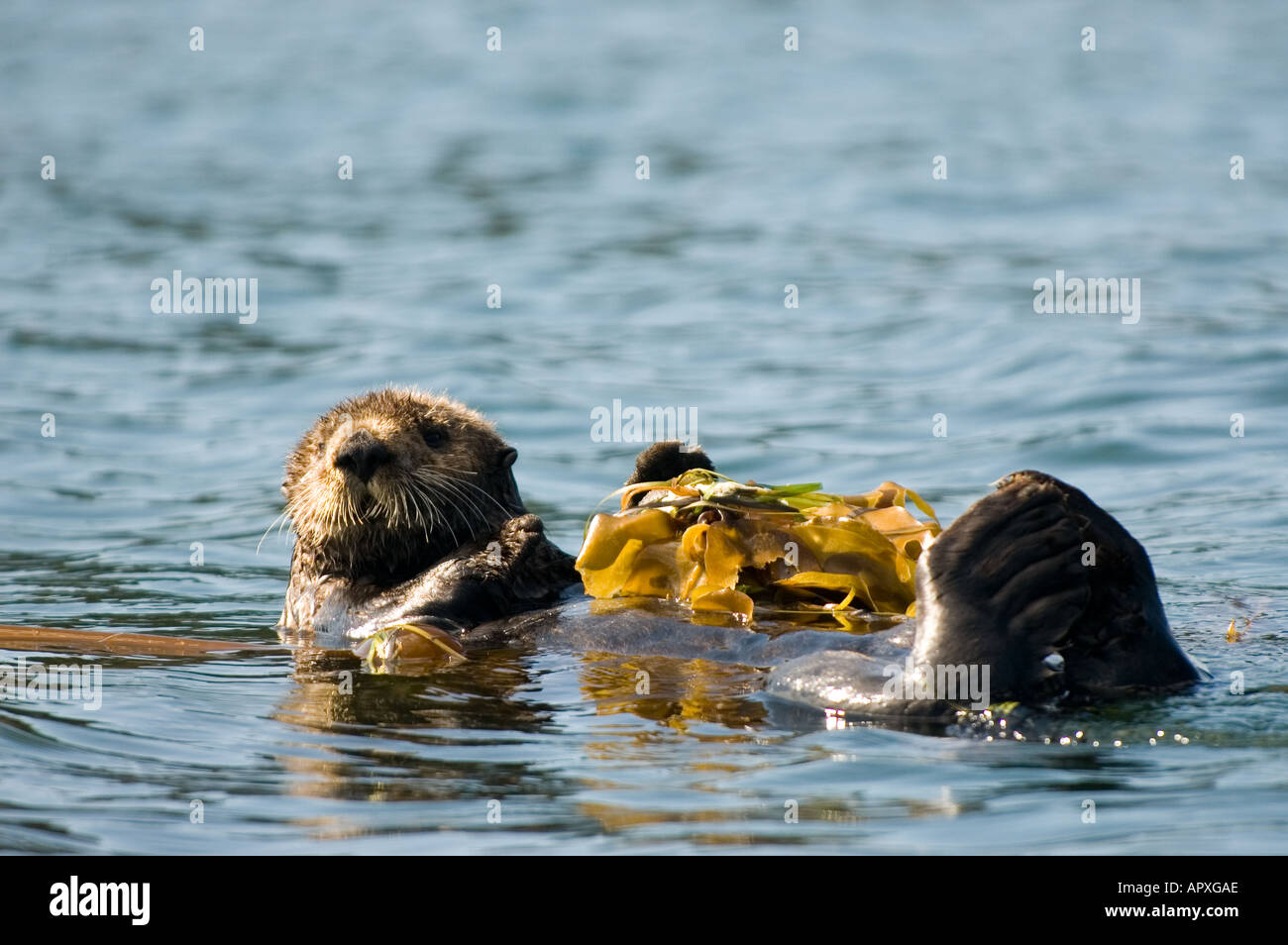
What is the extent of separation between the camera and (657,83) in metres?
25.6

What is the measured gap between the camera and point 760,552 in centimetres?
552

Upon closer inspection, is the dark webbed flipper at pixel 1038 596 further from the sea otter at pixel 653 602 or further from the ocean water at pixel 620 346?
the ocean water at pixel 620 346

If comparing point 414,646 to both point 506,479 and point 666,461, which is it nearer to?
point 506,479

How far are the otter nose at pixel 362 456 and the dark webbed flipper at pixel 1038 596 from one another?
2198mm

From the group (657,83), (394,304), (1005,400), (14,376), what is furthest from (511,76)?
(1005,400)

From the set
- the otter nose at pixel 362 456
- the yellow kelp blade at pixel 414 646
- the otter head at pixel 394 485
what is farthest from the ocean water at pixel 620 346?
the otter nose at pixel 362 456

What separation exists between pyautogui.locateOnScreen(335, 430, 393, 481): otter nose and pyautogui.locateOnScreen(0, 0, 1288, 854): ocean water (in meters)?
0.82

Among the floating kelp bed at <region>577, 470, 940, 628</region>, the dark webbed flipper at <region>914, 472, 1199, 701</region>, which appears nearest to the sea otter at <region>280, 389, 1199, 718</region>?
the dark webbed flipper at <region>914, 472, 1199, 701</region>

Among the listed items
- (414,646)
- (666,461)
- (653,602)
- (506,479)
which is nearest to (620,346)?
(506,479)

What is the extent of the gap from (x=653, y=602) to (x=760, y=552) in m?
0.46

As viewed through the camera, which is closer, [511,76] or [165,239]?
[165,239]

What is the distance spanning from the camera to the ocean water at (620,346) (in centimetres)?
433
